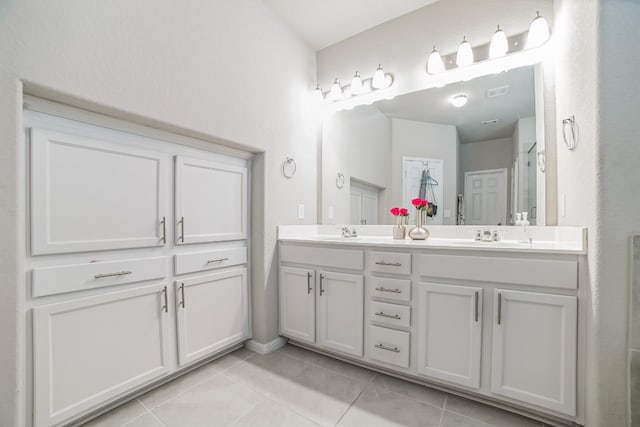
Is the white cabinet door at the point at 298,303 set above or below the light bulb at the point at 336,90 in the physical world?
below

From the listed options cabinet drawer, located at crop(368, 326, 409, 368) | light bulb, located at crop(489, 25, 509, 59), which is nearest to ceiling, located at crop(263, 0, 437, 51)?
light bulb, located at crop(489, 25, 509, 59)

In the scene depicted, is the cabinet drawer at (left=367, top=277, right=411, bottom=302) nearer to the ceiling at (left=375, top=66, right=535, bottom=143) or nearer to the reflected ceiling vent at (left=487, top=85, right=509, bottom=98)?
the ceiling at (left=375, top=66, right=535, bottom=143)

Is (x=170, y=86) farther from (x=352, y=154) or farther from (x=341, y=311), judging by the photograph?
(x=341, y=311)

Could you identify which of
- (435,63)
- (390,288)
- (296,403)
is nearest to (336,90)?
(435,63)

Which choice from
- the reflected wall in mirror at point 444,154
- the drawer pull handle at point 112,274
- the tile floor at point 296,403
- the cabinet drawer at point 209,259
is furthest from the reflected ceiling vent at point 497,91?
the drawer pull handle at point 112,274

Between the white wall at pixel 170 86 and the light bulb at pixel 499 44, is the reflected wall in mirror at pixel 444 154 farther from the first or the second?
the white wall at pixel 170 86

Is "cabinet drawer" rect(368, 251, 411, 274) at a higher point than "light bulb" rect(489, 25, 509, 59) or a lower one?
lower

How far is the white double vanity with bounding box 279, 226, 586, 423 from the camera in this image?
133cm

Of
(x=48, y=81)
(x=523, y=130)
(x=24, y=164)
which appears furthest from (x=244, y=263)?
(x=523, y=130)

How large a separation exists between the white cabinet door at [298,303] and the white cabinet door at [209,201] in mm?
→ 525

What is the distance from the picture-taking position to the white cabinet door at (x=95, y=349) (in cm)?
126

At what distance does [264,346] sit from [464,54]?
2.71 m

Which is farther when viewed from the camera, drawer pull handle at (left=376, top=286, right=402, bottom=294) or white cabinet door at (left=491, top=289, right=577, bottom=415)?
drawer pull handle at (left=376, top=286, right=402, bottom=294)

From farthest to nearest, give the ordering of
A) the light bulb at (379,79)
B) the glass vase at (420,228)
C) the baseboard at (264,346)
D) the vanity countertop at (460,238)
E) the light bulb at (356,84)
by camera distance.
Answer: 1. the light bulb at (356,84)
2. the light bulb at (379,79)
3. the baseboard at (264,346)
4. the glass vase at (420,228)
5. the vanity countertop at (460,238)
